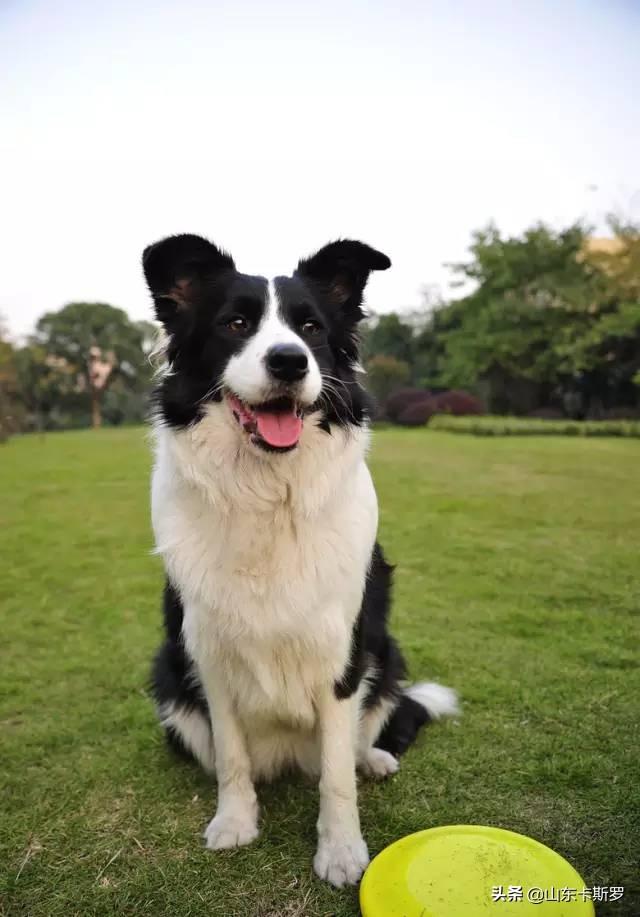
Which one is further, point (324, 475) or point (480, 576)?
point (480, 576)

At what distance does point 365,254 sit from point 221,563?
3.94 feet

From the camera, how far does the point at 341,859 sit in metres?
2.22

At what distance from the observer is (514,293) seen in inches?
1126

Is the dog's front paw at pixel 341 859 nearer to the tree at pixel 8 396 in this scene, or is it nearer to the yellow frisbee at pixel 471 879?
the yellow frisbee at pixel 471 879

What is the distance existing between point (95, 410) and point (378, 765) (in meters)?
38.5

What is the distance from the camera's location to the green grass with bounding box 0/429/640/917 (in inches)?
87.4

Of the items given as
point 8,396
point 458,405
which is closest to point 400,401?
point 458,405

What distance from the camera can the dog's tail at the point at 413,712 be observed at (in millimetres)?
2916

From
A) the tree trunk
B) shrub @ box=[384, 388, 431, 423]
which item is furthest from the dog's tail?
the tree trunk

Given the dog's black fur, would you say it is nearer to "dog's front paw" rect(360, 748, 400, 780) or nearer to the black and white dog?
the black and white dog

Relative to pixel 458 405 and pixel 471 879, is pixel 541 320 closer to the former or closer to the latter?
pixel 458 405

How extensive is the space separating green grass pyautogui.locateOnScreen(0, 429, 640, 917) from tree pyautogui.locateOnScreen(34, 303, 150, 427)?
33.5 m

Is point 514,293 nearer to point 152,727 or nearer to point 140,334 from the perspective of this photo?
point 140,334

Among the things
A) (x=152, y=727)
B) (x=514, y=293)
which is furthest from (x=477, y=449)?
(x=514, y=293)
